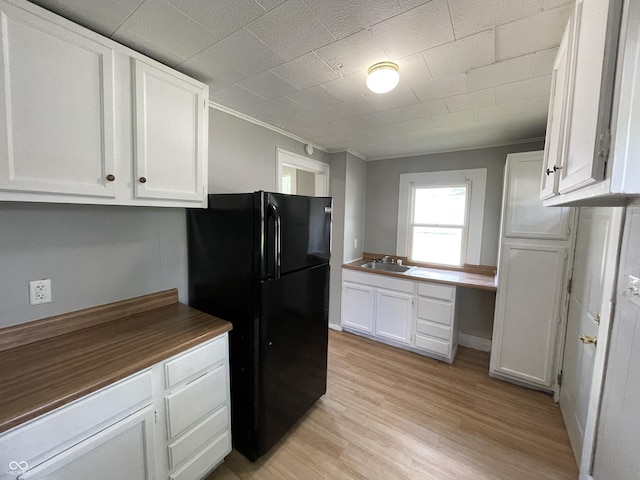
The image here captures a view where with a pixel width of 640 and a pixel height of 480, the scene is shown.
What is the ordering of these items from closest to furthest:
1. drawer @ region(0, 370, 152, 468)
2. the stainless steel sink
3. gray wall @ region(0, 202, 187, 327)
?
1. drawer @ region(0, 370, 152, 468)
2. gray wall @ region(0, 202, 187, 327)
3. the stainless steel sink

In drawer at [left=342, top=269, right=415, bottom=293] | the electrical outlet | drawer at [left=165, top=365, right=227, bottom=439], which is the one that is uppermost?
the electrical outlet

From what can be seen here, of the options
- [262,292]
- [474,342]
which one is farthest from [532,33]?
[474,342]

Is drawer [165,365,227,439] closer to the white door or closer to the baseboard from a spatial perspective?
the white door

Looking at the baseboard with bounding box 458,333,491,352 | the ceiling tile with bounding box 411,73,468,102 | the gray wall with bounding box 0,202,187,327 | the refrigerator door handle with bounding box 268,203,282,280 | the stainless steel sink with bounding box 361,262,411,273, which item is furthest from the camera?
the stainless steel sink with bounding box 361,262,411,273

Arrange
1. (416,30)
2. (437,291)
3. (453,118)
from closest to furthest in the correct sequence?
(416,30) → (453,118) → (437,291)

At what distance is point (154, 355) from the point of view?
112 cm

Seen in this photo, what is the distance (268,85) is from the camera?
5.41ft

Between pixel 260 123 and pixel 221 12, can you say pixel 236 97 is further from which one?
pixel 221 12

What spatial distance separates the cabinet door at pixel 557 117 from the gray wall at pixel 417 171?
1593 mm

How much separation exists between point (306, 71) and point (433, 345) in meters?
2.74

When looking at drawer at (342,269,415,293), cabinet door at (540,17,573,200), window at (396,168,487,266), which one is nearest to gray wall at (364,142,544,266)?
window at (396,168,487,266)

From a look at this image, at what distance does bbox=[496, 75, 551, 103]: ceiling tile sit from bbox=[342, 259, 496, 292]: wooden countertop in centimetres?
160

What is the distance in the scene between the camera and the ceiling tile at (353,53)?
120 centimetres

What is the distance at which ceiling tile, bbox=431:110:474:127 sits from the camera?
79.4 inches
